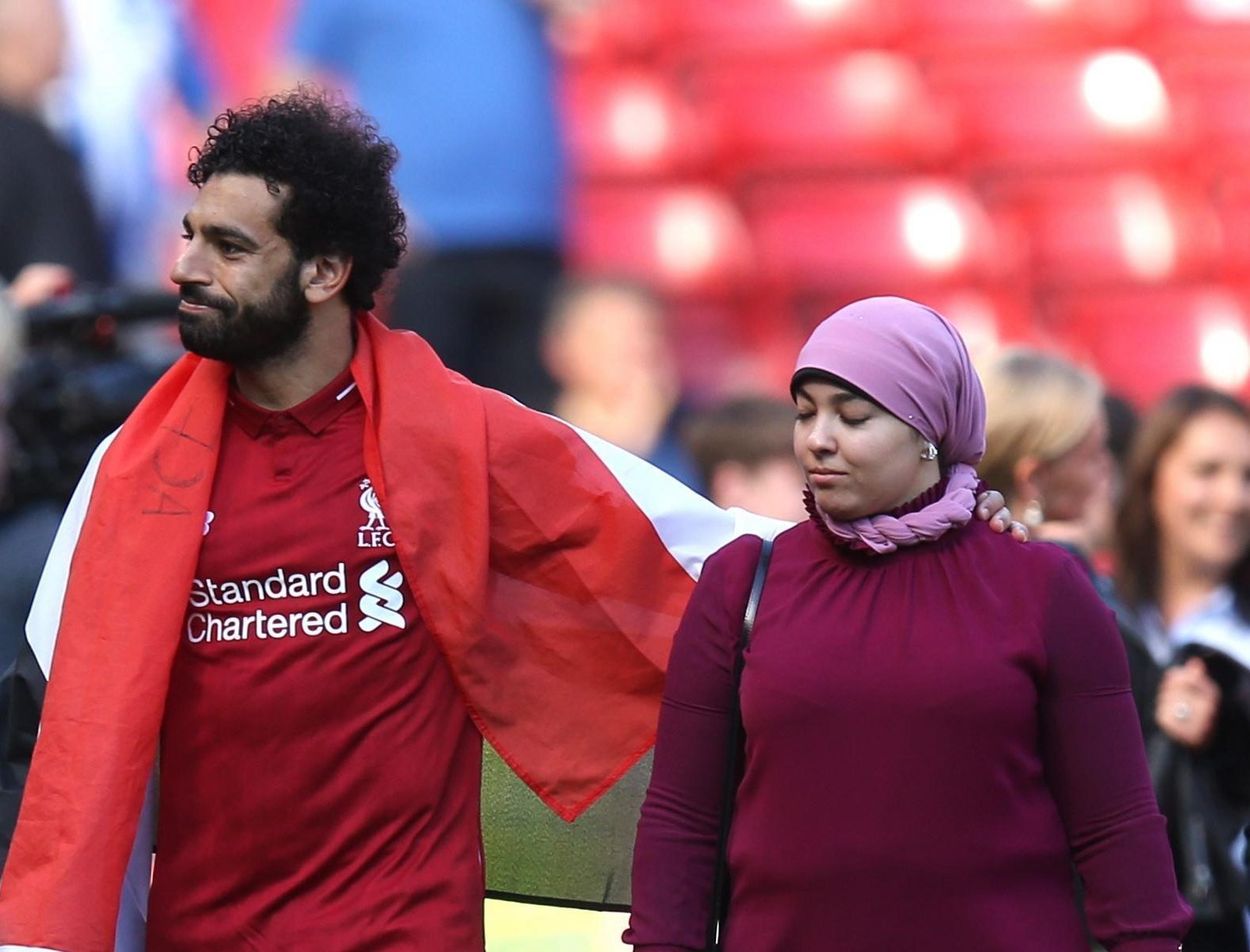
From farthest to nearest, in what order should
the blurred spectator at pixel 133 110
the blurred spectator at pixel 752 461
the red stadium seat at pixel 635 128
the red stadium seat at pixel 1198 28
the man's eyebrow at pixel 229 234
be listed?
the red stadium seat at pixel 1198 28, the red stadium seat at pixel 635 128, the blurred spectator at pixel 133 110, the blurred spectator at pixel 752 461, the man's eyebrow at pixel 229 234

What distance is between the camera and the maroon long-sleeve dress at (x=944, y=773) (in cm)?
281

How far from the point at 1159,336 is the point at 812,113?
4.79 ft

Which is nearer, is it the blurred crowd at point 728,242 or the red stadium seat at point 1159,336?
the blurred crowd at point 728,242

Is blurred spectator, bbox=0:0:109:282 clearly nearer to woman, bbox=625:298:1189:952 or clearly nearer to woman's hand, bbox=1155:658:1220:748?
woman's hand, bbox=1155:658:1220:748

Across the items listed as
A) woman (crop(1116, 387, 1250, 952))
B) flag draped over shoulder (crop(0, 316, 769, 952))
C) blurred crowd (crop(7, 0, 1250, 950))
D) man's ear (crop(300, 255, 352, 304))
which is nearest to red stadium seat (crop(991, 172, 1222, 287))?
blurred crowd (crop(7, 0, 1250, 950))

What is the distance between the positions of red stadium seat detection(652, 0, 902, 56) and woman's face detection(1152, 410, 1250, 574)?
12.8 feet

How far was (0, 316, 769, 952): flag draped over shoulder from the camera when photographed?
312 cm

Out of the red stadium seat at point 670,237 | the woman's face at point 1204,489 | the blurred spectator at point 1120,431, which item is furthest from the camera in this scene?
the red stadium seat at point 670,237

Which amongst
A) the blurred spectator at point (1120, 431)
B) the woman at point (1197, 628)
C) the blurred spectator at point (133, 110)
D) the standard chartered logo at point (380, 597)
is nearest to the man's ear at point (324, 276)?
the standard chartered logo at point (380, 597)

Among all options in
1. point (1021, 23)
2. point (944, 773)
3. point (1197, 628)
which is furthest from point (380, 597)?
point (1021, 23)

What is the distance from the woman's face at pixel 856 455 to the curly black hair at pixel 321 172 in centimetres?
77

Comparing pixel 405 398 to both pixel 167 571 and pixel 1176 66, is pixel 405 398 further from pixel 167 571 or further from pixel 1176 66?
pixel 1176 66

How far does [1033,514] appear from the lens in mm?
3852

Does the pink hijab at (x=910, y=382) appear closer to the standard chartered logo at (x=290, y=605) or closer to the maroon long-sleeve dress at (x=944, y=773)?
the maroon long-sleeve dress at (x=944, y=773)
